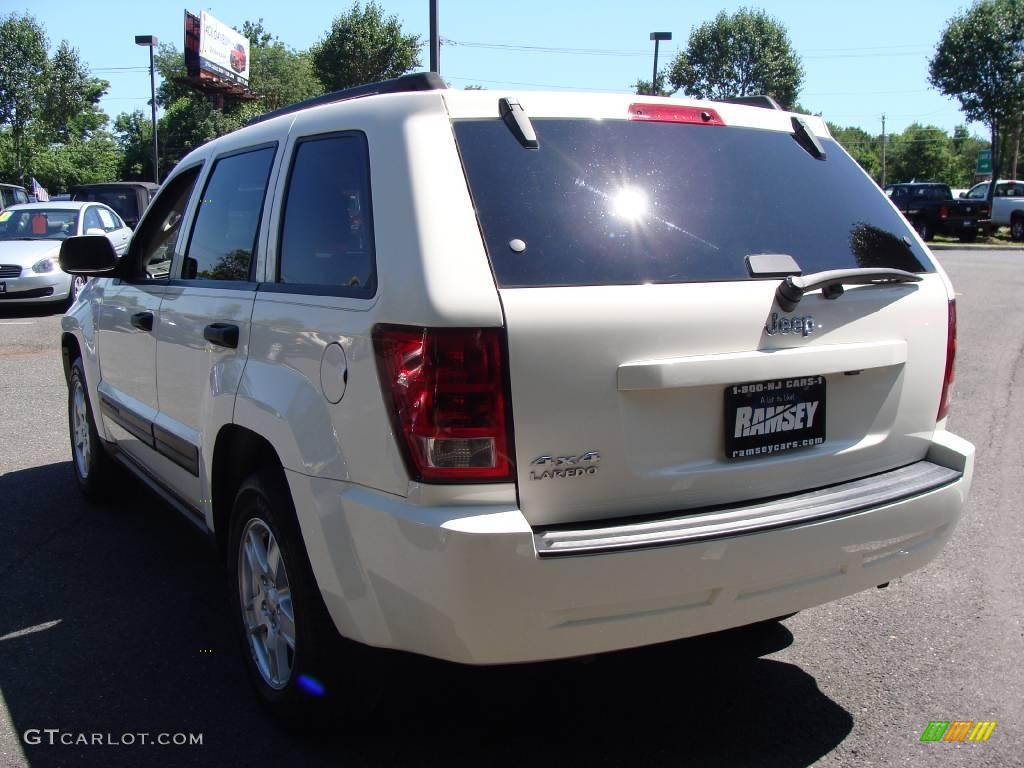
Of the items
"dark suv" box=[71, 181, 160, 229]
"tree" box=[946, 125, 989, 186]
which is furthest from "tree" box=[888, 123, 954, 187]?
"dark suv" box=[71, 181, 160, 229]

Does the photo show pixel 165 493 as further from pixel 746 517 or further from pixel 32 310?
pixel 32 310

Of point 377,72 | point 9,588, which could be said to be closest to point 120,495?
point 9,588

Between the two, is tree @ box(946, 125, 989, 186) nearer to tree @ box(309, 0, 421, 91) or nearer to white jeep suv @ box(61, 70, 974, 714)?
tree @ box(309, 0, 421, 91)

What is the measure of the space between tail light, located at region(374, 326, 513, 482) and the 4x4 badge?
7cm

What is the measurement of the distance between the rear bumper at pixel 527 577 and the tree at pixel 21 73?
51.4 m

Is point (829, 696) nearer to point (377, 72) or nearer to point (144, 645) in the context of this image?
point (144, 645)

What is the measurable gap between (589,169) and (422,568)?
1.22 metres

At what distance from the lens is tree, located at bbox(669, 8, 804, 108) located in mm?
61625

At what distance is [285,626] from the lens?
2996 millimetres

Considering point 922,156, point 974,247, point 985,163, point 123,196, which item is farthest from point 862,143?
point 123,196

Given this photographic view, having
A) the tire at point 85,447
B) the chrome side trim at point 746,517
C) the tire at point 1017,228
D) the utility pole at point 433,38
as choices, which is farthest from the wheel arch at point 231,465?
the tire at point 1017,228

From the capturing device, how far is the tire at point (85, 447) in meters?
5.24

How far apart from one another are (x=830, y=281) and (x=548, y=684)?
5.51 feet

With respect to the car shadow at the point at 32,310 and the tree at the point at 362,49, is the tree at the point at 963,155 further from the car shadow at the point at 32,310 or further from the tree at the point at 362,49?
the car shadow at the point at 32,310
